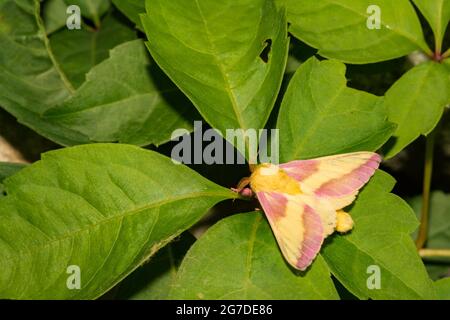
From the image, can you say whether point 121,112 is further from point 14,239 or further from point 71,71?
point 14,239

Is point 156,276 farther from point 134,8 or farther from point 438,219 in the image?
point 438,219

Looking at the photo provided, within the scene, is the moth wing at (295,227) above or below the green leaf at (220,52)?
below

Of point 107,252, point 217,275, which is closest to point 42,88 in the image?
point 107,252

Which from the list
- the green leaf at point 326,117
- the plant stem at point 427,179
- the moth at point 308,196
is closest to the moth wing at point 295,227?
the moth at point 308,196

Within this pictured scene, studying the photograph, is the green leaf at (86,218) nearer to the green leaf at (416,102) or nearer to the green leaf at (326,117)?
the green leaf at (326,117)

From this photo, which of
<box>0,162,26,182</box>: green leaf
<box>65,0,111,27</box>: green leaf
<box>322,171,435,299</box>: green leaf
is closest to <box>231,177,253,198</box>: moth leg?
<box>322,171,435,299</box>: green leaf
